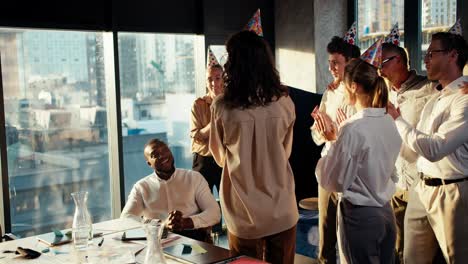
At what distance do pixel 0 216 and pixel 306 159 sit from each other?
2.69 m

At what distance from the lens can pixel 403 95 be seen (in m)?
3.66

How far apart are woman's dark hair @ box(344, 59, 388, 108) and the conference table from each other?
3.28 ft

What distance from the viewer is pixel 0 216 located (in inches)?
166

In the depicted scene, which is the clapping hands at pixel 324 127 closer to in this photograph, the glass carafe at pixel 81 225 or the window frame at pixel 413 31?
the glass carafe at pixel 81 225

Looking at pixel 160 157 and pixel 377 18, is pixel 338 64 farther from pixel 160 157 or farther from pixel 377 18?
pixel 377 18

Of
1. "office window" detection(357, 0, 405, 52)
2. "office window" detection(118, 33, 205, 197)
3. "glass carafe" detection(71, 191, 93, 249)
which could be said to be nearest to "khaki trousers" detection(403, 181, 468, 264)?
"glass carafe" detection(71, 191, 93, 249)

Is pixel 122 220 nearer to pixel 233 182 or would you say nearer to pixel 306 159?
pixel 233 182

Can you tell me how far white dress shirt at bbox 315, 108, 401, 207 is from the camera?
2.73 meters

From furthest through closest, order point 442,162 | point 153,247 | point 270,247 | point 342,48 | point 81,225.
Answer: point 342,48, point 442,162, point 270,247, point 81,225, point 153,247

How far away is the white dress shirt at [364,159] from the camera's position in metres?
2.73

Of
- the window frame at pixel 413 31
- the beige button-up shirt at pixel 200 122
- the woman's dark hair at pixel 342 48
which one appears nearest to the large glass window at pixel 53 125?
the beige button-up shirt at pixel 200 122

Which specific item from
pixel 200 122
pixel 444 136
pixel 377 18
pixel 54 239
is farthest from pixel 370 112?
pixel 377 18

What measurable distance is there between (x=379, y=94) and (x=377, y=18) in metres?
2.67

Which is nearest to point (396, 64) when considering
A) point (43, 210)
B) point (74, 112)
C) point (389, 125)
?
point (389, 125)
